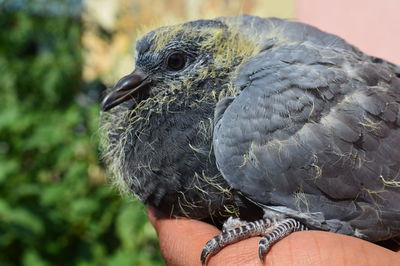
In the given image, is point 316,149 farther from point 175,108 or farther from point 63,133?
point 63,133

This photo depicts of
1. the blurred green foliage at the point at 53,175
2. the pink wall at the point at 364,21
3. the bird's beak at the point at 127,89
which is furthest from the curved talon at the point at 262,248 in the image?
the pink wall at the point at 364,21

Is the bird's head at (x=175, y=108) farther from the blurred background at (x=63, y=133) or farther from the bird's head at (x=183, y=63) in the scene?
the blurred background at (x=63, y=133)

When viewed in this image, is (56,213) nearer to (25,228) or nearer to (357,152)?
(25,228)

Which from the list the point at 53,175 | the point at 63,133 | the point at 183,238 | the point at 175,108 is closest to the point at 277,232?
the point at 183,238

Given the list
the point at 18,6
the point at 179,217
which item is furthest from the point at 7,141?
the point at 179,217

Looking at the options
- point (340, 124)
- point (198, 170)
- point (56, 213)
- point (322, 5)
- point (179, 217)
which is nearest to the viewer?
point (340, 124)

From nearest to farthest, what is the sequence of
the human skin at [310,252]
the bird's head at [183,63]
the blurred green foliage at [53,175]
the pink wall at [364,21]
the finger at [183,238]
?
the human skin at [310,252]
the finger at [183,238]
the bird's head at [183,63]
the blurred green foliage at [53,175]
the pink wall at [364,21]

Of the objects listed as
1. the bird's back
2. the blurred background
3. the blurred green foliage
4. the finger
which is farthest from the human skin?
the blurred green foliage
